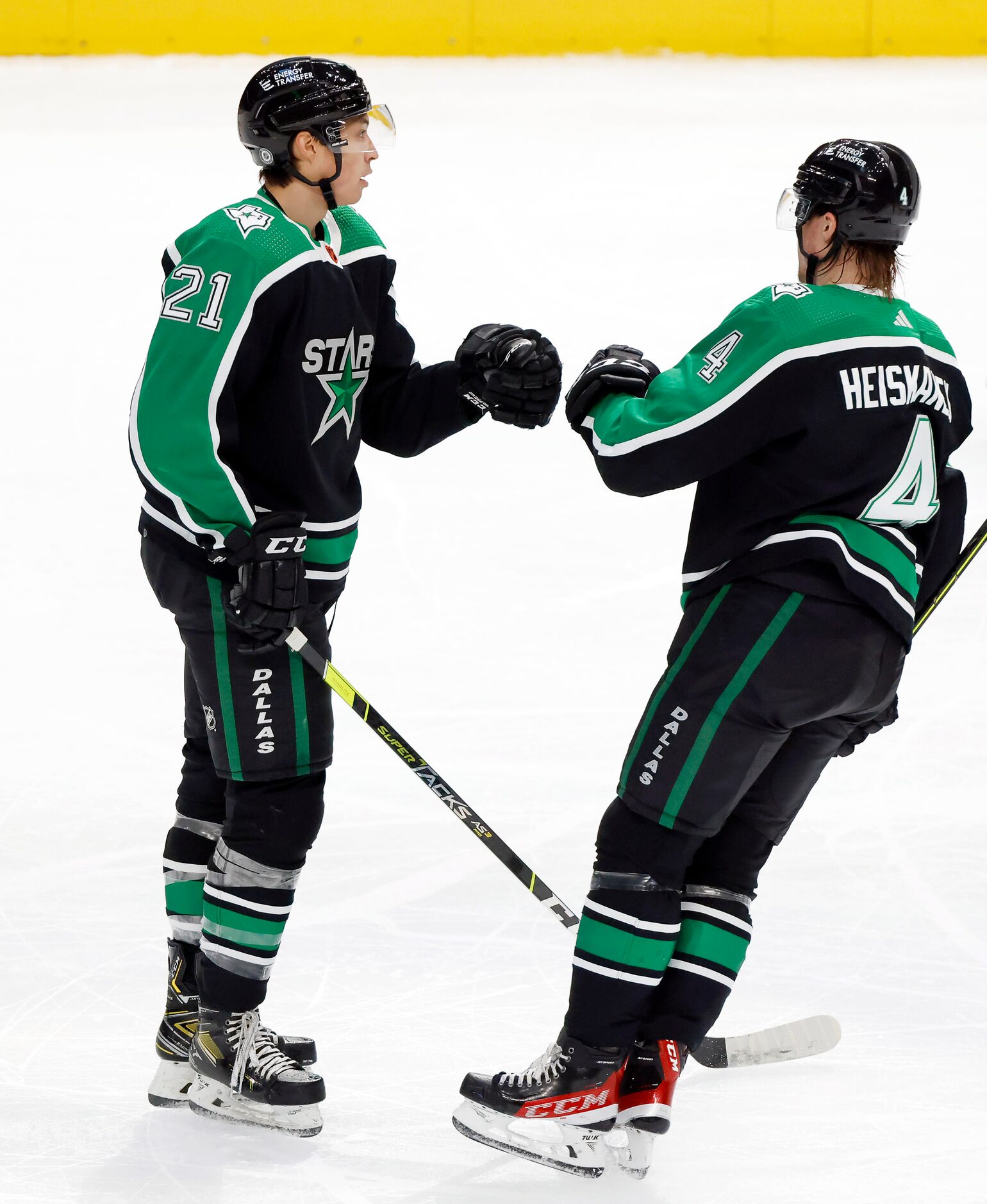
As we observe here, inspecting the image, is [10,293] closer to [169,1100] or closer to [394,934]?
[394,934]

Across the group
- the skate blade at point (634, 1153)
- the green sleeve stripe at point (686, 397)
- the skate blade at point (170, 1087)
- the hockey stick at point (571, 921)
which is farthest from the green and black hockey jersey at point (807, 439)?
the skate blade at point (170, 1087)

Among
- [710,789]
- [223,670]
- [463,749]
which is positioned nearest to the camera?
[710,789]

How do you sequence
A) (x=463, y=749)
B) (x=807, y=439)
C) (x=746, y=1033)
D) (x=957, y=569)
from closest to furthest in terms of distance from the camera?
(x=807, y=439) → (x=957, y=569) → (x=746, y=1033) → (x=463, y=749)

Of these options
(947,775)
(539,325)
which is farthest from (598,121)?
(947,775)

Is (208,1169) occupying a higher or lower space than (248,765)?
lower

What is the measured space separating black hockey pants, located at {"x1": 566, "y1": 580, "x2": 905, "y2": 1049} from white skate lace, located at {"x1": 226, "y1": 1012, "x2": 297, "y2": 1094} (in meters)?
0.44

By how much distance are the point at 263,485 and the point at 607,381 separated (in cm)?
50

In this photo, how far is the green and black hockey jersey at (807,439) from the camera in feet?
6.31

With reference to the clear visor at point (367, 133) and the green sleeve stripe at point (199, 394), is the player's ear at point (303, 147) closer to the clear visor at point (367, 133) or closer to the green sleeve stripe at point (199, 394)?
the clear visor at point (367, 133)

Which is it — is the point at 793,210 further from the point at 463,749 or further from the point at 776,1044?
the point at 463,749

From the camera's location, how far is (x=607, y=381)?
6.86 ft

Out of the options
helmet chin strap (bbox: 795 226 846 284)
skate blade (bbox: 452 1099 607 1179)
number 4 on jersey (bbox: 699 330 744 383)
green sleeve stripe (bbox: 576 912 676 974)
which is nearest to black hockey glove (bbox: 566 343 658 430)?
number 4 on jersey (bbox: 699 330 744 383)

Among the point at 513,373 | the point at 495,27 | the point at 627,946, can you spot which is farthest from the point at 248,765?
the point at 495,27

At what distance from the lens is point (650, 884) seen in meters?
2.10
